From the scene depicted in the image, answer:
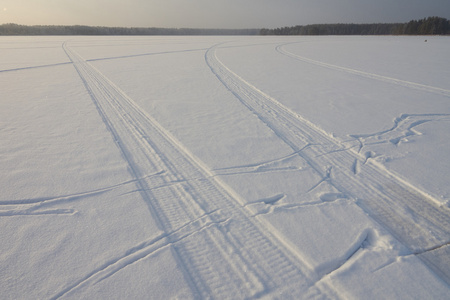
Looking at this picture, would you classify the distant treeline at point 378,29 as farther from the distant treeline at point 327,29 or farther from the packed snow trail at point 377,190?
the packed snow trail at point 377,190

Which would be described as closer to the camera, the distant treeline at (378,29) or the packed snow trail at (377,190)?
the packed snow trail at (377,190)

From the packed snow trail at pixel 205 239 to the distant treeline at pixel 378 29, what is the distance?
6419 cm

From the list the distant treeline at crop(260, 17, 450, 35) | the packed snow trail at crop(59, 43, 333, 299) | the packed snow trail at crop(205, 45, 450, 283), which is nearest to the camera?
the packed snow trail at crop(59, 43, 333, 299)

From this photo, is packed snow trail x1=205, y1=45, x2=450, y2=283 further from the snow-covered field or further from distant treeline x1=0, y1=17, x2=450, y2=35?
distant treeline x1=0, y1=17, x2=450, y2=35

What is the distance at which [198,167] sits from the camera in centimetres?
338

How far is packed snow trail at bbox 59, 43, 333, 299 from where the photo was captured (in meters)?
1.88

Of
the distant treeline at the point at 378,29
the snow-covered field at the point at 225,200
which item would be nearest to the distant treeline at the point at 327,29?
the distant treeline at the point at 378,29

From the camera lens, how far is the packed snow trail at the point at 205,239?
188 centimetres

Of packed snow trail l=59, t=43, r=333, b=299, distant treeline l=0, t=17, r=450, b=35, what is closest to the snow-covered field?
packed snow trail l=59, t=43, r=333, b=299

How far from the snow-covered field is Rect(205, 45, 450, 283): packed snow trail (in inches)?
0.7

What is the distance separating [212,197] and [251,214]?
1.61ft

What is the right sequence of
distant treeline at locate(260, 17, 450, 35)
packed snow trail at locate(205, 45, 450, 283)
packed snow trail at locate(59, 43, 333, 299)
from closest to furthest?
packed snow trail at locate(59, 43, 333, 299), packed snow trail at locate(205, 45, 450, 283), distant treeline at locate(260, 17, 450, 35)

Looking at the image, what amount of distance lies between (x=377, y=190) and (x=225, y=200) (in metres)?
1.75

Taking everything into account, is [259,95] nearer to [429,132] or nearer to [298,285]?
[429,132]
